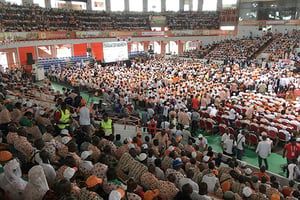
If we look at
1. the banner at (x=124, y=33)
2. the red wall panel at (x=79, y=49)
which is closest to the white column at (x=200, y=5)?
the banner at (x=124, y=33)

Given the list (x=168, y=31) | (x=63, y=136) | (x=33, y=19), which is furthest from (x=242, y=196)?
(x=168, y=31)

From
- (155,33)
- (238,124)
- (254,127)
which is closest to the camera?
(254,127)

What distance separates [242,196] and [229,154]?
11.8 feet

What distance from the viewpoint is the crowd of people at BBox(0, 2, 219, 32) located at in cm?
2619

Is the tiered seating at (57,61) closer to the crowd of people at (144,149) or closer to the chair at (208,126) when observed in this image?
the crowd of people at (144,149)

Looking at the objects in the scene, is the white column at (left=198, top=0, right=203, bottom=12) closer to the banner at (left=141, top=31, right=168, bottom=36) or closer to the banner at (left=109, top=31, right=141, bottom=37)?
the banner at (left=141, top=31, right=168, bottom=36)

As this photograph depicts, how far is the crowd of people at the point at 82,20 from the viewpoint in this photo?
26.2m

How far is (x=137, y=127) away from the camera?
399 inches

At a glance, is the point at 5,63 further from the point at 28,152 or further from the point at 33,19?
the point at 28,152

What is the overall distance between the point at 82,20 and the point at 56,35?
697 cm

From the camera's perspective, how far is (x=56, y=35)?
89.8ft

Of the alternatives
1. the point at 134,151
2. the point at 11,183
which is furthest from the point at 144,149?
the point at 11,183

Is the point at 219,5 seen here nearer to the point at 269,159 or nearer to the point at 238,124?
the point at 238,124

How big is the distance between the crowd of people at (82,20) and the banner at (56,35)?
1.58 metres
